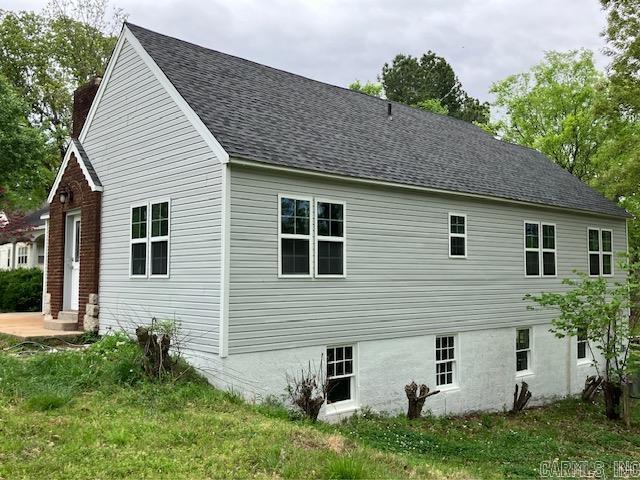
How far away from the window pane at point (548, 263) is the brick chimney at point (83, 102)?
41.5 feet

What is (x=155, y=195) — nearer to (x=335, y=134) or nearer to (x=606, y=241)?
(x=335, y=134)

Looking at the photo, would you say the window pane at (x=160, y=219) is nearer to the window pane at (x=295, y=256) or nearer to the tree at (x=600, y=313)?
the window pane at (x=295, y=256)

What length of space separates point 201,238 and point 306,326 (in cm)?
244

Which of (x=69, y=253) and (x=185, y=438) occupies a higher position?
(x=69, y=253)

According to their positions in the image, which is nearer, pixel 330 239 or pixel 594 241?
pixel 330 239

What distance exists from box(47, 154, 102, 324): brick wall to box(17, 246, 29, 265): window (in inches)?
666

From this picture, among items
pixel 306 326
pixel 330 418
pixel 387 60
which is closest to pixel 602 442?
pixel 330 418

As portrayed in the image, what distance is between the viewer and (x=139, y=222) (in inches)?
422

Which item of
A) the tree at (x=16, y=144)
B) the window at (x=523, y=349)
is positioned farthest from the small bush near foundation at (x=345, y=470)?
the tree at (x=16, y=144)

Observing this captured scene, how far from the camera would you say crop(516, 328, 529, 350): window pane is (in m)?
14.8

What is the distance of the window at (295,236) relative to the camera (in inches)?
376

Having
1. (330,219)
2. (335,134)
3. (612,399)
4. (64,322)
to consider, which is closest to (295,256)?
(330,219)

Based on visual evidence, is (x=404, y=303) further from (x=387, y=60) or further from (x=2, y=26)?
(x=387, y=60)

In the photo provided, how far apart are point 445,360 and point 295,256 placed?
5.13 meters
